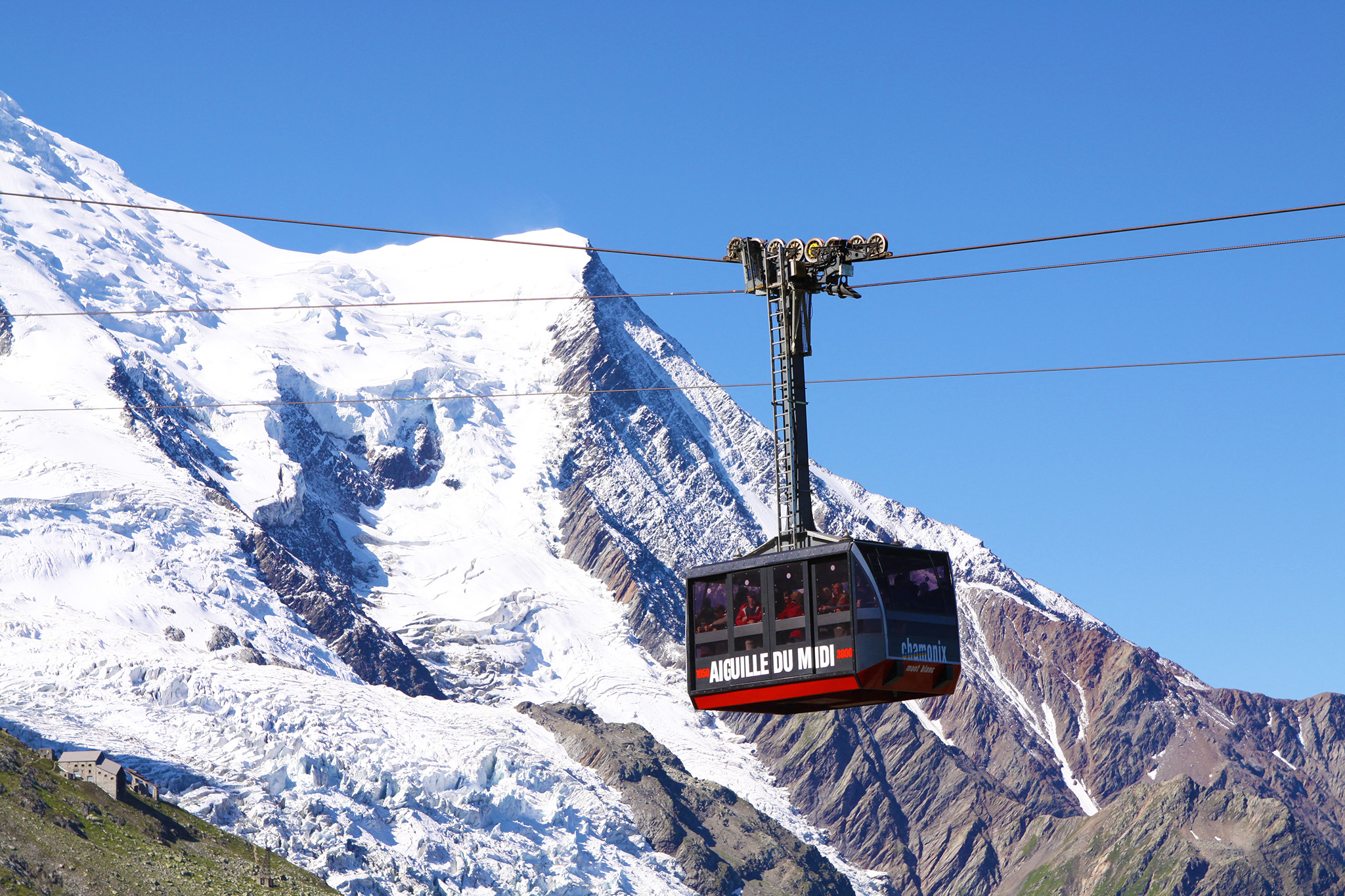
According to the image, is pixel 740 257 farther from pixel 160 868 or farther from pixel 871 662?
pixel 160 868

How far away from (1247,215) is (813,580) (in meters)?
12.0

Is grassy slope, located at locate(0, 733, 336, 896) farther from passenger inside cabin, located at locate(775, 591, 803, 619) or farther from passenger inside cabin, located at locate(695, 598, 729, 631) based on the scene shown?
passenger inside cabin, located at locate(775, 591, 803, 619)

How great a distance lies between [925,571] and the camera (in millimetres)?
37906

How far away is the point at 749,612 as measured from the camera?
38.0m

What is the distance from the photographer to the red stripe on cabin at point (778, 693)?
3638 cm

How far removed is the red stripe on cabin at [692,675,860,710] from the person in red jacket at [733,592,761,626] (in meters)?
1.54

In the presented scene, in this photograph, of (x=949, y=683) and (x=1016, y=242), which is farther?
(x=949, y=683)

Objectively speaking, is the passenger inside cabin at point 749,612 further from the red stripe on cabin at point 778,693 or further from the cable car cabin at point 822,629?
the red stripe on cabin at point 778,693

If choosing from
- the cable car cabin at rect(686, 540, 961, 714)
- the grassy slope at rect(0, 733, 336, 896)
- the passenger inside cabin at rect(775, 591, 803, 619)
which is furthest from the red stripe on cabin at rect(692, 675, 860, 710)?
the grassy slope at rect(0, 733, 336, 896)

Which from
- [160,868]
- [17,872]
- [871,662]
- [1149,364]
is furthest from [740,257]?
[160,868]

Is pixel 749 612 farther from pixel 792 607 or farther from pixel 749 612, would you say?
pixel 792 607

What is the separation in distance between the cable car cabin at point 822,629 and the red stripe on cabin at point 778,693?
0.02 m

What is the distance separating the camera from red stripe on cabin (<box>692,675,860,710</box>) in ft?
119

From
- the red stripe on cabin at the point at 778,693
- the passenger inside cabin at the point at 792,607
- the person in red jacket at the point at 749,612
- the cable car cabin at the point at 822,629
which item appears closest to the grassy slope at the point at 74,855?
the red stripe on cabin at the point at 778,693
